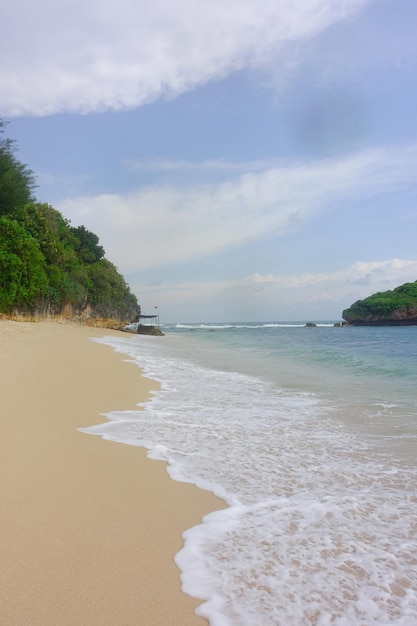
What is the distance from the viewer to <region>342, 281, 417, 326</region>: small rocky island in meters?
81.1

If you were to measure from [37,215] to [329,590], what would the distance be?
35.8m

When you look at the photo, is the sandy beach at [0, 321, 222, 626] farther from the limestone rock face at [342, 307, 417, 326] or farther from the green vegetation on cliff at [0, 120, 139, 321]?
the limestone rock face at [342, 307, 417, 326]

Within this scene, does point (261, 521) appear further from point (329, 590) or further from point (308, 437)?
point (308, 437)

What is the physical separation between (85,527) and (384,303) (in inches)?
3472

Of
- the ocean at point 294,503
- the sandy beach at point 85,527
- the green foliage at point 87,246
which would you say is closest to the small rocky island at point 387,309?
the green foliage at point 87,246

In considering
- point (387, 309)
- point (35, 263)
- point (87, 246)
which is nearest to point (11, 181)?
point (35, 263)

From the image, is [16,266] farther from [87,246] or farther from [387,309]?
[387,309]

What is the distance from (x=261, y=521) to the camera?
2588 millimetres

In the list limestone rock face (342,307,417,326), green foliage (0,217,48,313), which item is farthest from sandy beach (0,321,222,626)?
limestone rock face (342,307,417,326)

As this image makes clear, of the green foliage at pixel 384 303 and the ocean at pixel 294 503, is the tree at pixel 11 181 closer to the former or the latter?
the ocean at pixel 294 503

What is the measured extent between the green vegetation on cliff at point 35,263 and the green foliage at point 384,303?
184 ft

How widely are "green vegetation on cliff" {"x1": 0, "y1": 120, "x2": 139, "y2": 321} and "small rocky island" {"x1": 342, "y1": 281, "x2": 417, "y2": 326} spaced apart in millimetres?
56060

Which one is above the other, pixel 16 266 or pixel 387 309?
pixel 16 266

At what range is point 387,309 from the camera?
82.1 metres
